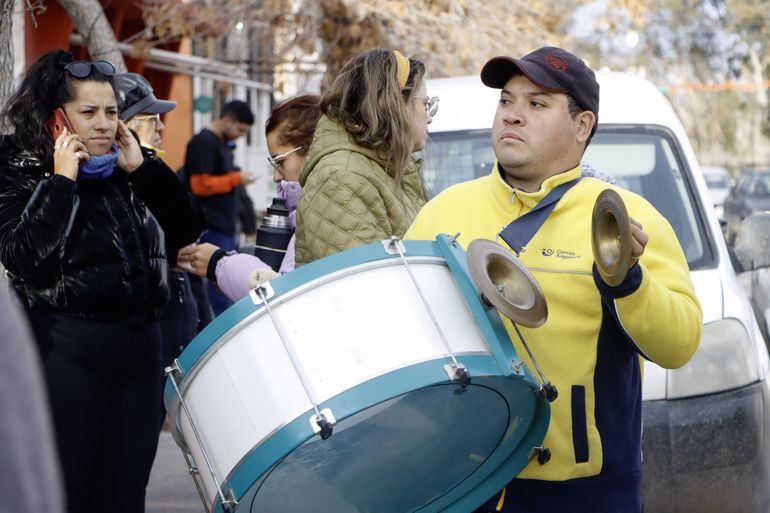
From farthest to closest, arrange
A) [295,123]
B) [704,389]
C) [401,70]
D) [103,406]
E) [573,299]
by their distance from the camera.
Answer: [704,389], [295,123], [103,406], [401,70], [573,299]

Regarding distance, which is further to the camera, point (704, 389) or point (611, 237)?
point (704, 389)

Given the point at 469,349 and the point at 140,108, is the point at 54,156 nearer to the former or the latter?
the point at 140,108

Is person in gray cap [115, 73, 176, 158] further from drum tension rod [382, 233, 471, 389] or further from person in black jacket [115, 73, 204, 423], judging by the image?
drum tension rod [382, 233, 471, 389]

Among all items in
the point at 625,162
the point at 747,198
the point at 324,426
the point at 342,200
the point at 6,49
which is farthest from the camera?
the point at 747,198

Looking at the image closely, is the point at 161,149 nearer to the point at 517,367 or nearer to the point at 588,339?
the point at 588,339

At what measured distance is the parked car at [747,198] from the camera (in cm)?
2250

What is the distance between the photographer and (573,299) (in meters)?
2.76

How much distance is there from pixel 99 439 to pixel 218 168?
206 inches

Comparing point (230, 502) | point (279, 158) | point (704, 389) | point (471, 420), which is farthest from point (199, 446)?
point (704, 389)

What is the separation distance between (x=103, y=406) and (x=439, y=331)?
160 cm

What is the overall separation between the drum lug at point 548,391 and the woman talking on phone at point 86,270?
1540 mm

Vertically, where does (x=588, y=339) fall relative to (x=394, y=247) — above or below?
below

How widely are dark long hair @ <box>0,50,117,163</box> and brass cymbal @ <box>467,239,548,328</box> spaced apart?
66.0 inches

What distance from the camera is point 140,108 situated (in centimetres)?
488
